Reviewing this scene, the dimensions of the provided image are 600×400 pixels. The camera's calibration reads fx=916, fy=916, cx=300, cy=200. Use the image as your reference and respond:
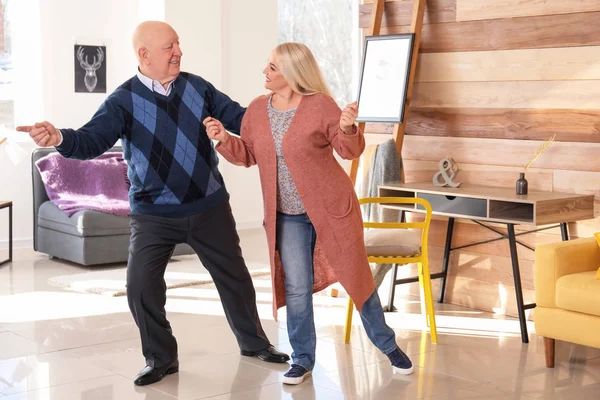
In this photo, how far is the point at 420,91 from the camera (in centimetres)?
524

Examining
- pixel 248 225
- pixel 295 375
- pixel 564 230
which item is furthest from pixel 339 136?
pixel 248 225

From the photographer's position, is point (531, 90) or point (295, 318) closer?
point (295, 318)

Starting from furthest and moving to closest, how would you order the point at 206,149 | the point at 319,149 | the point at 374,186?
the point at 374,186, the point at 206,149, the point at 319,149

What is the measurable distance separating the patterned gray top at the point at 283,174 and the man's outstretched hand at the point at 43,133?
802mm

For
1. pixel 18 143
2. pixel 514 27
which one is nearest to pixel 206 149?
pixel 514 27

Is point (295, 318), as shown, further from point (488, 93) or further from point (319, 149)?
point (488, 93)

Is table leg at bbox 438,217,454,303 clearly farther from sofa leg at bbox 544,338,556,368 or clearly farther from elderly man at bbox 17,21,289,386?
elderly man at bbox 17,21,289,386

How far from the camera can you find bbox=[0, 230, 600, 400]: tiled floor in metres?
3.53

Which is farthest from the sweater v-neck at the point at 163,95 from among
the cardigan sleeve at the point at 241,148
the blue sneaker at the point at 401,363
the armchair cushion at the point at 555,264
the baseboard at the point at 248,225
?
the baseboard at the point at 248,225

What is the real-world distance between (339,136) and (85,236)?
344cm

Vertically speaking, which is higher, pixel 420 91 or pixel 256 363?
pixel 420 91

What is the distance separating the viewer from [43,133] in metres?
3.27

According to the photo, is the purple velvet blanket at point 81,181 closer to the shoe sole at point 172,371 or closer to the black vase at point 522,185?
the shoe sole at point 172,371

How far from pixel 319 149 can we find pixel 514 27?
1788mm
